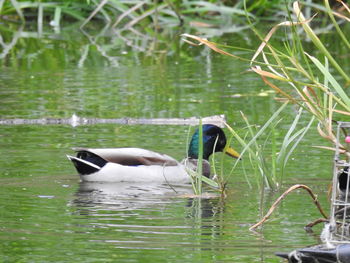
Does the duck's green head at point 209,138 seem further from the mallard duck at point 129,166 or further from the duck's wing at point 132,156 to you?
the duck's wing at point 132,156

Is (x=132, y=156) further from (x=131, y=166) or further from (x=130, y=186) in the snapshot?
(x=130, y=186)

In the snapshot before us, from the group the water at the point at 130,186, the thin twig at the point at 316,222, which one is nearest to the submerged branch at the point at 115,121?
the water at the point at 130,186

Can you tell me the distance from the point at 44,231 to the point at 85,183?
1986 mm

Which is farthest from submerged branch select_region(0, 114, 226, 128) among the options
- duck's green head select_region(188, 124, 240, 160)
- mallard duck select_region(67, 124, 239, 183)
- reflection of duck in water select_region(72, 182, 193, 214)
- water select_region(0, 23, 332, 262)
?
reflection of duck in water select_region(72, 182, 193, 214)

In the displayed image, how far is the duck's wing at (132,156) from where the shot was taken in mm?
8523

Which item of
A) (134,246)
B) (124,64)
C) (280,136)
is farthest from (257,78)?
(134,246)

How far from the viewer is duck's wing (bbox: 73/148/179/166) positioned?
28.0ft

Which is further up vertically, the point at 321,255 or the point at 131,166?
the point at 131,166

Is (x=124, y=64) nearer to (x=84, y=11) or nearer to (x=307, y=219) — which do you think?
(x=84, y=11)

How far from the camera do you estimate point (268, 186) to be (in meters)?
7.72

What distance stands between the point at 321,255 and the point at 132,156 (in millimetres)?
3545

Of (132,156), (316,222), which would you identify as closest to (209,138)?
(132,156)

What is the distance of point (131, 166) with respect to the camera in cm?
866

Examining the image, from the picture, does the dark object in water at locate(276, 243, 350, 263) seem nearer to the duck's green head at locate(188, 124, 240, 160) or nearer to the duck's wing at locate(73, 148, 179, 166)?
the duck's wing at locate(73, 148, 179, 166)
